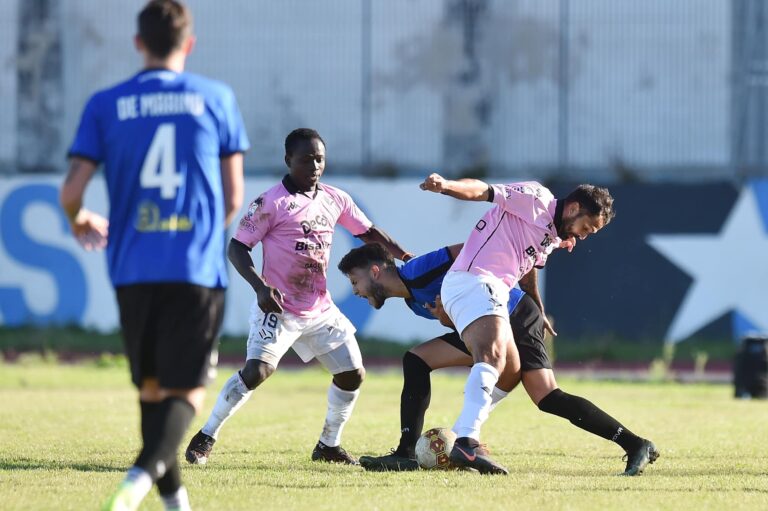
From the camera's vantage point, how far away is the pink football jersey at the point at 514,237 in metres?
8.62

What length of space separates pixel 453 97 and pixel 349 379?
18.7 m

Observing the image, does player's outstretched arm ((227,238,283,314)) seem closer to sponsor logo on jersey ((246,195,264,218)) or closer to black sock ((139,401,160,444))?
sponsor logo on jersey ((246,195,264,218))

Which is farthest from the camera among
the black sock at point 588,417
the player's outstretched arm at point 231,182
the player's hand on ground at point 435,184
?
the black sock at point 588,417

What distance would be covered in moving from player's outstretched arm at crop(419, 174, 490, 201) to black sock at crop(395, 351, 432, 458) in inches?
67.5

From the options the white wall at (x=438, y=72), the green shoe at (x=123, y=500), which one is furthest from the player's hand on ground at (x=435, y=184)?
the white wall at (x=438, y=72)

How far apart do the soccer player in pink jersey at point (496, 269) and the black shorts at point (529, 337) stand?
0.16 metres

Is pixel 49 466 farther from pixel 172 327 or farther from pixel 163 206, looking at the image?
pixel 163 206

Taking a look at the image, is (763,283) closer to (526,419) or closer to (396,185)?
(396,185)

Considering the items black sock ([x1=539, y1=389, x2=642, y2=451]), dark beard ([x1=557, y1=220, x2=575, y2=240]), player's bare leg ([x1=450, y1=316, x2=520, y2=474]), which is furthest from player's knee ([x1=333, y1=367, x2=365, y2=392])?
dark beard ([x1=557, y1=220, x2=575, y2=240])

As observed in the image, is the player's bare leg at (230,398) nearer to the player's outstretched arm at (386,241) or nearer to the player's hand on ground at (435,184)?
the player's outstretched arm at (386,241)

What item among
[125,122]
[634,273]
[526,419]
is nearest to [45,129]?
[634,273]

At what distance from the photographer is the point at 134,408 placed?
14.2m

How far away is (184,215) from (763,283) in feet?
66.5

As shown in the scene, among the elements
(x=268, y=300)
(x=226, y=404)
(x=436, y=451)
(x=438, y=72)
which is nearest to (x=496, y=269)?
(x=436, y=451)
